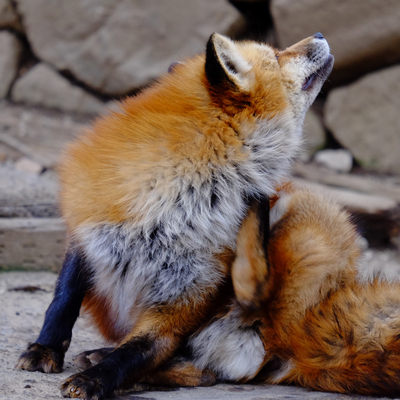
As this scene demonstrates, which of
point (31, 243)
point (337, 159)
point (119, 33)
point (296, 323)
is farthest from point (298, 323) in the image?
point (119, 33)

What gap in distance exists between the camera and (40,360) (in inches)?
62.6

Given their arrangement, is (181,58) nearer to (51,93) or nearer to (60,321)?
(51,93)

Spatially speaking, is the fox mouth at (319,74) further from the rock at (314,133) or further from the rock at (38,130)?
the rock at (314,133)

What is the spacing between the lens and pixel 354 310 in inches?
62.1

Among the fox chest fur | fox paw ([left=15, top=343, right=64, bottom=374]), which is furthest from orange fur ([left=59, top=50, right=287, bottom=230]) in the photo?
fox paw ([left=15, top=343, right=64, bottom=374])

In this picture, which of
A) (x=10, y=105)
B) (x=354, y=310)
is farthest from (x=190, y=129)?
(x=10, y=105)

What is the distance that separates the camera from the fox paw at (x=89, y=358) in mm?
1733

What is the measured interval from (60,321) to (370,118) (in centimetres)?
415

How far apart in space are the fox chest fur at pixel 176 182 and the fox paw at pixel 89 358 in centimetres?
11

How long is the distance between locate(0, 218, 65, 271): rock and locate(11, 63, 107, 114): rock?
260 centimetres

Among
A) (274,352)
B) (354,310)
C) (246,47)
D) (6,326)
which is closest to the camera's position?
(354,310)

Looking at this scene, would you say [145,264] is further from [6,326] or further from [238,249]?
[6,326]

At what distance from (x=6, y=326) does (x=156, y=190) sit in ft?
3.40

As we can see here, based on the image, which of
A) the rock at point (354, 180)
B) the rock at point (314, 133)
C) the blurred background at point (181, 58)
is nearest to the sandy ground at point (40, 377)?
the blurred background at point (181, 58)
